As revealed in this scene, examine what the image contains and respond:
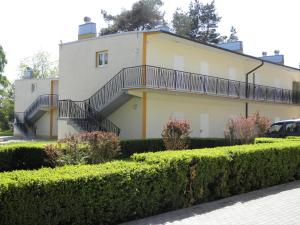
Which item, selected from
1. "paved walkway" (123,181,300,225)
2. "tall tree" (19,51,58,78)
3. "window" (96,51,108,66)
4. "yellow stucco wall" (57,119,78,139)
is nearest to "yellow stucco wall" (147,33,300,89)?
"window" (96,51,108,66)

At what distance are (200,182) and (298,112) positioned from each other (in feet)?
105

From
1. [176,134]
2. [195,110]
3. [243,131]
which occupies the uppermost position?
[195,110]

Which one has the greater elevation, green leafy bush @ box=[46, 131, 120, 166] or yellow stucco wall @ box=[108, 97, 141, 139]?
yellow stucco wall @ box=[108, 97, 141, 139]

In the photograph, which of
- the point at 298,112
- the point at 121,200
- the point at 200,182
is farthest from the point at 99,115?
the point at 298,112

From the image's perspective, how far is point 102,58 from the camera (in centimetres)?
2419

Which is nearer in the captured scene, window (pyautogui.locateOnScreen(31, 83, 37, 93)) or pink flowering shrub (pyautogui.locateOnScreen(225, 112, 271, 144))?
pink flowering shrub (pyautogui.locateOnScreen(225, 112, 271, 144))

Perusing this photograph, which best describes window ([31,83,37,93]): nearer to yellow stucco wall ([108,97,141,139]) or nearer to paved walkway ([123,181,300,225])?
yellow stucco wall ([108,97,141,139])

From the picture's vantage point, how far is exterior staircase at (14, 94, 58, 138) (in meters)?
32.5

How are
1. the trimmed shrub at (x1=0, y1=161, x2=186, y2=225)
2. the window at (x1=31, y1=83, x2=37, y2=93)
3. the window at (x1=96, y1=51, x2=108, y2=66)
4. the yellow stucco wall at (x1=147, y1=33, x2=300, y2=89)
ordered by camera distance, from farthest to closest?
the window at (x1=31, y1=83, x2=37, y2=93)
the window at (x1=96, y1=51, x2=108, y2=66)
the yellow stucco wall at (x1=147, y1=33, x2=300, y2=89)
the trimmed shrub at (x1=0, y1=161, x2=186, y2=225)

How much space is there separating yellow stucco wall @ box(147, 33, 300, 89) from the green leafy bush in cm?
1083

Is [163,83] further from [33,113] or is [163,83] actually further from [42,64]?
[42,64]

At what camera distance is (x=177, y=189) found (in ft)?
26.2

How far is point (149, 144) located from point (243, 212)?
403 inches

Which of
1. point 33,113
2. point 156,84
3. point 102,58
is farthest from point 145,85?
point 33,113
